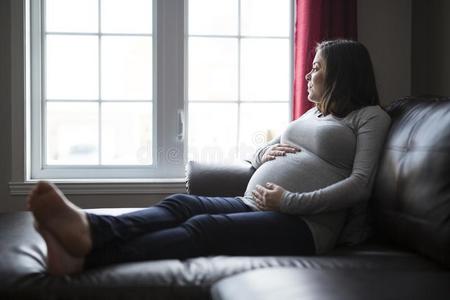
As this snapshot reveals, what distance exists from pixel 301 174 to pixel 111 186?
4.35 ft

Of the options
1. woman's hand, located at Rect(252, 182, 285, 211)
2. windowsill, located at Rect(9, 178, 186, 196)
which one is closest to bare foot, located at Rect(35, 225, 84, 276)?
woman's hand, located at Rect(252, 182, 285, 211)

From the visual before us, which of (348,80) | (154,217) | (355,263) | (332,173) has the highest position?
(348,80)

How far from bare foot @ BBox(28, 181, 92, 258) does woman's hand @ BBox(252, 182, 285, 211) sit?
0.59m

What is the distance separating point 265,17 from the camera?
119 inches

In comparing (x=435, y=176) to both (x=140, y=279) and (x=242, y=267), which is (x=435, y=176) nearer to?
(x=242, y=267)

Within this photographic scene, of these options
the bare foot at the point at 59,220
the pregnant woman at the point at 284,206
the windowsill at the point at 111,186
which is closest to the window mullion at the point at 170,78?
→ the windowsill at the point at 111,186

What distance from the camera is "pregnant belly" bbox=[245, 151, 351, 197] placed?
177 centimetres

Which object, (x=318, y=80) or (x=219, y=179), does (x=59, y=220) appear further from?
(x=318, y=80)

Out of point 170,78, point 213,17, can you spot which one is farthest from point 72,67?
point 213,17

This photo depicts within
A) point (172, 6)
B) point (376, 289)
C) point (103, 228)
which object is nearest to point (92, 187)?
point (172, 6)

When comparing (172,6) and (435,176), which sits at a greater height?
(172,6)

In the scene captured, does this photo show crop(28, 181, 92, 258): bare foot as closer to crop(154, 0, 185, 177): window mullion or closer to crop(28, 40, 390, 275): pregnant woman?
crop(28, 40, 390, 275): pregnant woman

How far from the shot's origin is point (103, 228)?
1386 millimetres

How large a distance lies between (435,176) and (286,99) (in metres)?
1.65
